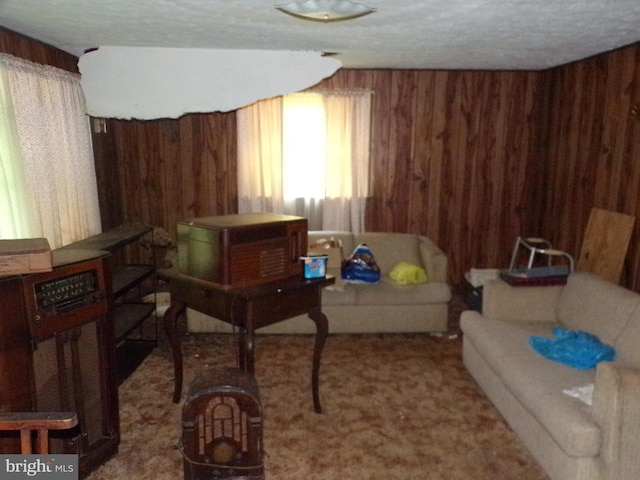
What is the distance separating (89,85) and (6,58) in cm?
106

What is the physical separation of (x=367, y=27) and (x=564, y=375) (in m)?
2.20

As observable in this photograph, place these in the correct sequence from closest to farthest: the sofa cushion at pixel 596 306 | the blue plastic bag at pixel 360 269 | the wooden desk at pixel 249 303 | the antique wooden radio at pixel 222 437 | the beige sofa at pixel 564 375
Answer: the beige sofa at pixel 564 375 < the antique wooden radio at pixel 222 437 < the wooden desk at pixel 249 303 < the sofa cushion at pixel 596 306 < the blue plastic bag at pixel 360 269

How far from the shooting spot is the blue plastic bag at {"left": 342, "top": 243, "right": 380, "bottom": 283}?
4.16 meters

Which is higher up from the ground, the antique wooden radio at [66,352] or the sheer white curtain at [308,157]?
the sheer white curtain at [308,157]

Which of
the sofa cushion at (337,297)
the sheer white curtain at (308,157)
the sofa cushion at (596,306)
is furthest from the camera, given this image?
the sheer white curtain at (308,157)

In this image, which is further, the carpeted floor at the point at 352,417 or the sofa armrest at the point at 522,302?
the sofa armrest at the point at 522,302

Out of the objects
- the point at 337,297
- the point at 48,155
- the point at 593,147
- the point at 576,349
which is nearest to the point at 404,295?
the point at 337,297

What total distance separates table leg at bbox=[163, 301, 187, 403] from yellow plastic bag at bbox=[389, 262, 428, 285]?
6.24ft

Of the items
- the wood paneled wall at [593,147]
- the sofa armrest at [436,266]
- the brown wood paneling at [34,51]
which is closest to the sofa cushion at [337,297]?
the sofa armrest at [436,266]

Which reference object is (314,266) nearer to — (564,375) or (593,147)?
(564,375)

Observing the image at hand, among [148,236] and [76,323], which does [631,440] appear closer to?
[76,323]

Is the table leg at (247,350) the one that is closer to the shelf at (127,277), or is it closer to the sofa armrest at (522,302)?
the shelf at (127,277)

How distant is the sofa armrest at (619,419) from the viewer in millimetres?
2000

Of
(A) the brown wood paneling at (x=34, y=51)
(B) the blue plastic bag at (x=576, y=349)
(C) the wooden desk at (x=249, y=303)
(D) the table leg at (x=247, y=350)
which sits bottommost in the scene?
(B) the blue plastic bag at (x=576, y=349)
